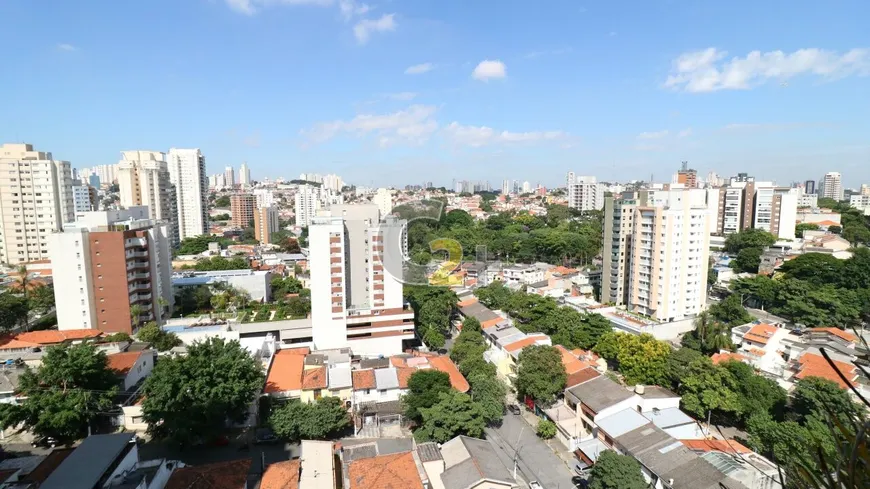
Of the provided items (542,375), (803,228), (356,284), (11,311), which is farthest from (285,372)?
(803,228)

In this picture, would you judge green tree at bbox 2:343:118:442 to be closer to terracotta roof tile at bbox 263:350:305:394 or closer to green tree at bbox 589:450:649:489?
terracotta roof tile at bbox 263:350:305:394

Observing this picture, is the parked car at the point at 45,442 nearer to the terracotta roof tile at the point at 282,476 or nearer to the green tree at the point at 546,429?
the terracotta roof tile at the point at 282,476

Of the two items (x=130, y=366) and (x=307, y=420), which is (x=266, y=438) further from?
(x=130, y=366)

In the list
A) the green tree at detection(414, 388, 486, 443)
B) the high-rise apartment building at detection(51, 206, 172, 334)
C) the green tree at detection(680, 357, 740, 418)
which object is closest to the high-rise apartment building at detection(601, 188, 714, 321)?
the green tree at detection(680, 357, 740, 418)

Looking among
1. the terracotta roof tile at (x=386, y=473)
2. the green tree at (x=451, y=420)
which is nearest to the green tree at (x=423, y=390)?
the green tree at (x=451, y=420)

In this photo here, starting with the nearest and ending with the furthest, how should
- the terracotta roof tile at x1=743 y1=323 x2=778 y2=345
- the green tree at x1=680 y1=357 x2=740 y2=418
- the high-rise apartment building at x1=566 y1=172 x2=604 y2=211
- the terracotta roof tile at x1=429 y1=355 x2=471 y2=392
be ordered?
the green tree at x1=680 y1=357 x2=740 y2=418 < the terracotta roof tile at x1=429 y1=355 x2=471 y2=392 < the terracotta roof tile at x1=743 y1=323 x2=778 y2=345 < the high-rise apartment building at x1=566 y1=172 x2=604 y2=211

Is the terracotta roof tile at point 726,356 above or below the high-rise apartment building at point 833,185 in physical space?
below
